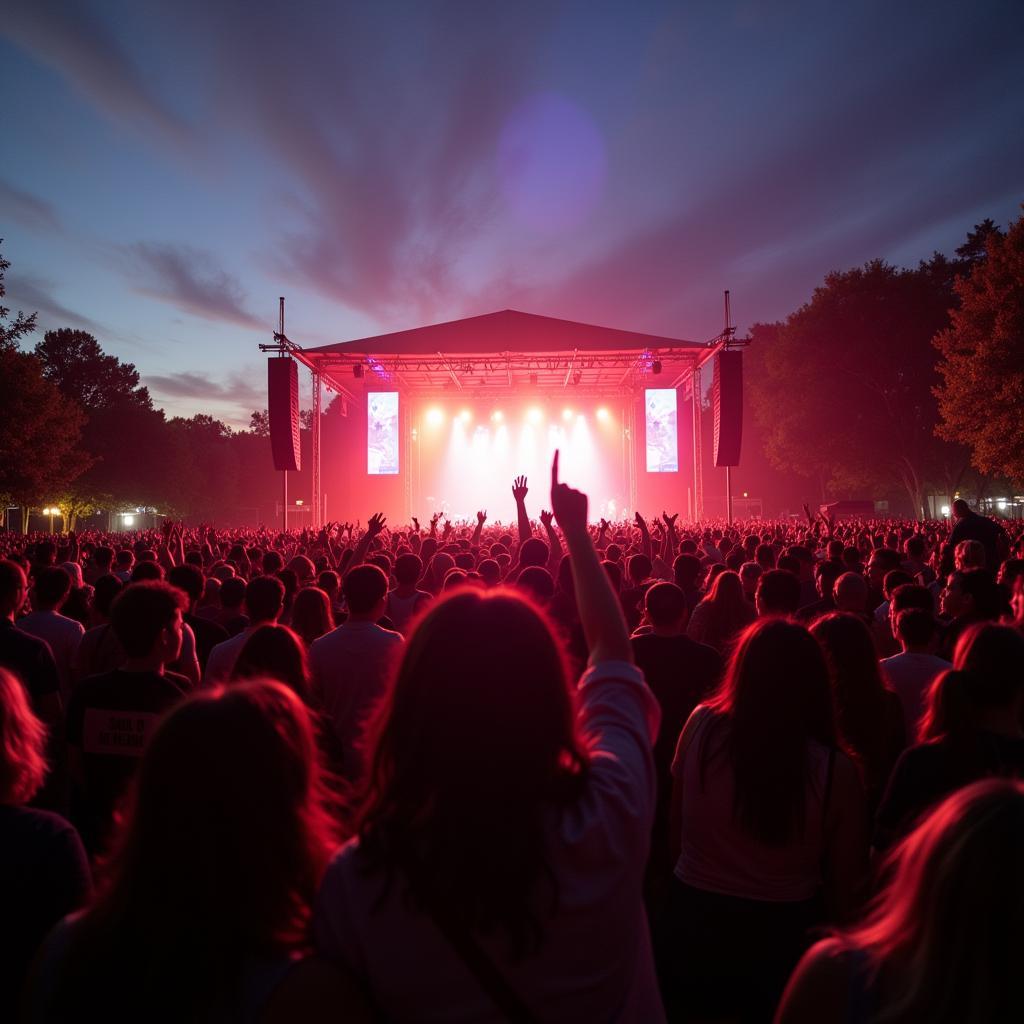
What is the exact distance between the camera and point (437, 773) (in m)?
1.13

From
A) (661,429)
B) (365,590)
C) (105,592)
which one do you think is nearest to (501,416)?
(661,429)

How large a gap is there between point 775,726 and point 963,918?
1188 mm

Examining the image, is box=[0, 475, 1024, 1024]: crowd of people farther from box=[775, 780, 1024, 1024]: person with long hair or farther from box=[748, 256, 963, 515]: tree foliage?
box=[748, 256, 963, 515]: tree foliage

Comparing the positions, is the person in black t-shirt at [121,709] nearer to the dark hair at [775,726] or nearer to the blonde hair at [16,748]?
the blonde hair at [16,748]

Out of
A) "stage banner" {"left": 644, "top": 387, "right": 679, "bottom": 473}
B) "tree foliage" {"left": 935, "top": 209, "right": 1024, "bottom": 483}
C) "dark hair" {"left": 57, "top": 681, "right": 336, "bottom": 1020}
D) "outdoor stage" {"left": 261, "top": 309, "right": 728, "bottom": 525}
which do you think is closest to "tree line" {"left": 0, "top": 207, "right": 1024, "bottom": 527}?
"tree foliage" {"left": 935, "top": 209, "right": 1024, "bottom": 483}

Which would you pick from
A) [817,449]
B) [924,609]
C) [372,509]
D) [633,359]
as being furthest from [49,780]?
[817,449]

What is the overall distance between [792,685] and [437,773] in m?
1.39

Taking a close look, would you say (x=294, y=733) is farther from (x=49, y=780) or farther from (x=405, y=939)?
(x=49, y=780)

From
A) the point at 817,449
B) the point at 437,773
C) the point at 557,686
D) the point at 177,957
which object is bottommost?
the point at 177,957

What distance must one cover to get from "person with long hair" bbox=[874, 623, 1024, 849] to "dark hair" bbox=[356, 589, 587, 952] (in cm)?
158

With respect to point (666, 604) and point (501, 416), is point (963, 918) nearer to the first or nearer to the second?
point (666, 604)

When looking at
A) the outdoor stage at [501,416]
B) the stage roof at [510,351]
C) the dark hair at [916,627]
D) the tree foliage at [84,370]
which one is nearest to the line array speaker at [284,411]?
the outdoor stage at [501,416]

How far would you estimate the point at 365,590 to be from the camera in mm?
3650

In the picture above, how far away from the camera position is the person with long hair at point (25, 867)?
1.52m
